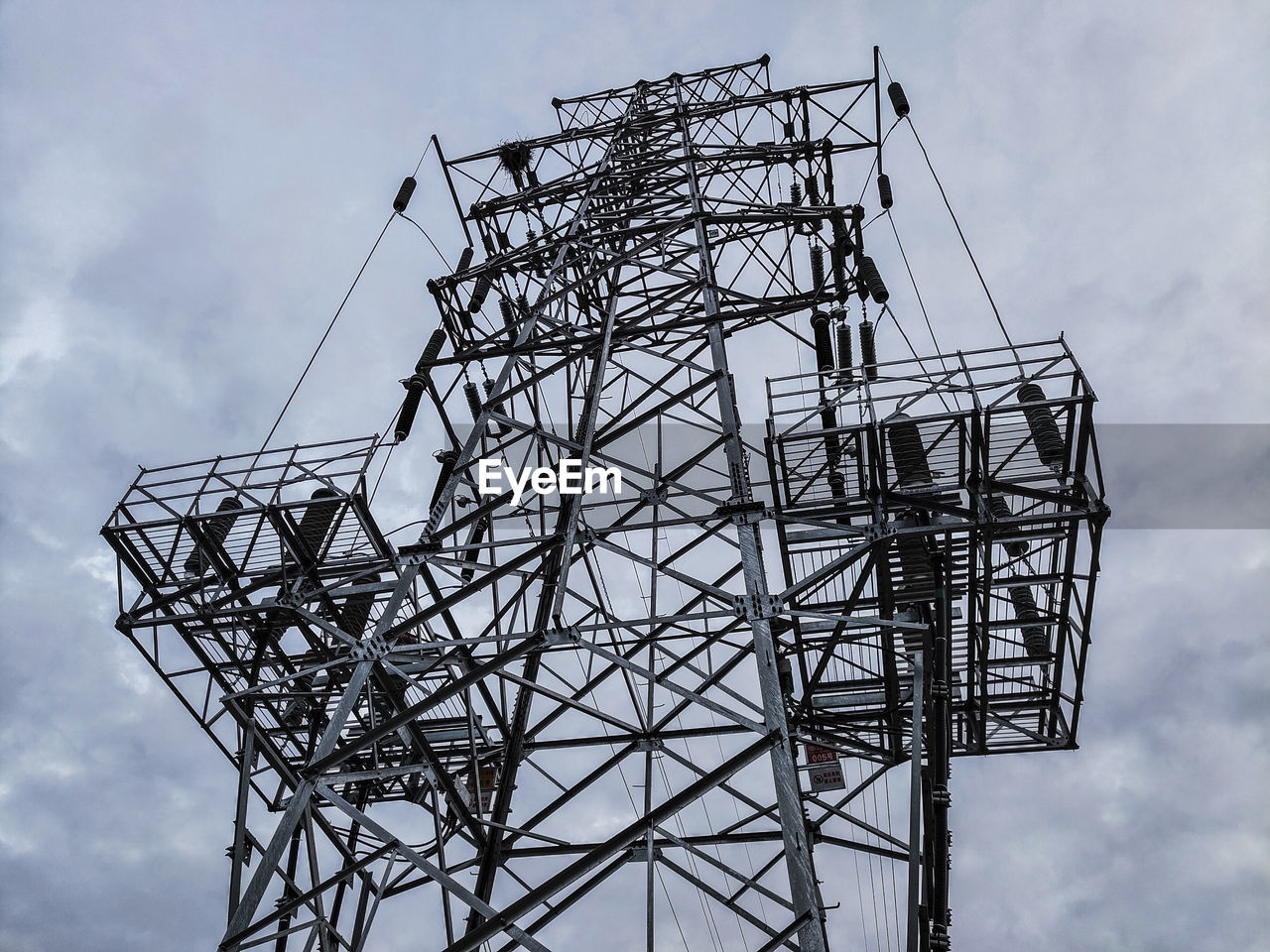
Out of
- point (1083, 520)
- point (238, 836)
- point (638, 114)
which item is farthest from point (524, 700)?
point (638, 114)

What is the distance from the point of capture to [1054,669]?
13.5m

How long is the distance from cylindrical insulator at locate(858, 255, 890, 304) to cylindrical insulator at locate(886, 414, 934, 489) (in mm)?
2656

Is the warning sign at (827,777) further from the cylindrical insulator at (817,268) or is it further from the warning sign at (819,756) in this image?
the cylindrical insulator at (817,268)

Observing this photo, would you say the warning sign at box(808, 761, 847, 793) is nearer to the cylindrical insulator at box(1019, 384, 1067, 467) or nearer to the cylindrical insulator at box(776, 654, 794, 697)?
the cylindrical insulator at box(776, 654, 794, 697)

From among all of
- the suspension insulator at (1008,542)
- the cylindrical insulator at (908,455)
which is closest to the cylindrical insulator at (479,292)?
the cylindrical insulator at (908,455)

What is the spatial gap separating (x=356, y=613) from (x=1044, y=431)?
1000 cm

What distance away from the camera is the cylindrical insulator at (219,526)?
12875 millimetres

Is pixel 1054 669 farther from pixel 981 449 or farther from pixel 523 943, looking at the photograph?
pixel 523 943

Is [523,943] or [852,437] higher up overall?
[852,437]

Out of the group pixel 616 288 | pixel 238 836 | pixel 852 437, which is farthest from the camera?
pixel 616 288

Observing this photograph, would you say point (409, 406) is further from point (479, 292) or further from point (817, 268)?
point (817, 268)

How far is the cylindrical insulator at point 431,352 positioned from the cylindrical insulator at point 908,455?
6.41 meters

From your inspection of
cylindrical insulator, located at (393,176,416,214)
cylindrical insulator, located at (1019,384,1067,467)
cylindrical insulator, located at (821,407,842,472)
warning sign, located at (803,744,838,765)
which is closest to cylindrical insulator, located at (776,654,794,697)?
warning sign, located at (803,744,838,765)

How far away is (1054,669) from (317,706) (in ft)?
33.8
